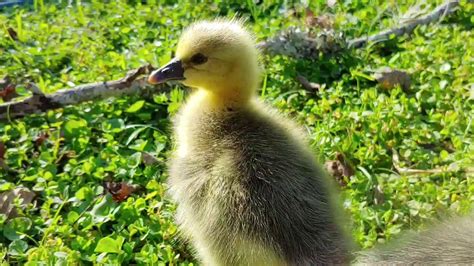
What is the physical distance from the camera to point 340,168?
223 centimetres

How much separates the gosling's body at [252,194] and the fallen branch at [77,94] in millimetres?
746

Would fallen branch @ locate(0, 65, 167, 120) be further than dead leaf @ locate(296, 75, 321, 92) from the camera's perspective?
No

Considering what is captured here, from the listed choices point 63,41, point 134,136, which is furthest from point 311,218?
point 63,41

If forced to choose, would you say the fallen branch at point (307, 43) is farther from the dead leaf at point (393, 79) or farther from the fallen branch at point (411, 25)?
the dead leaf at point (393, 79)

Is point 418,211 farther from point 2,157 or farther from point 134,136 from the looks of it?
point 2,157

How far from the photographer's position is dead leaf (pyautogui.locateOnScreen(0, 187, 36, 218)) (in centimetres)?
210

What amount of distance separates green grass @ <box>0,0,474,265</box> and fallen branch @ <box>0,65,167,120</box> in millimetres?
50

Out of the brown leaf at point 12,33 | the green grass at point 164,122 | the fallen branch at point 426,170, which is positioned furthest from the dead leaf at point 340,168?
the brown leaf at point 12,33

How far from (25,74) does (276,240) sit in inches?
63.2

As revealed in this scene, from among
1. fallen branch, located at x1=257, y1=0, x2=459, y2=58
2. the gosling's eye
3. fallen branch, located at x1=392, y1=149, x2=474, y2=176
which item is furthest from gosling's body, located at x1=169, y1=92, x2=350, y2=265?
fallen branch, located at x1=257, y1=0, x2=459, y2=58

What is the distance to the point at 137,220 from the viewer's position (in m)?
2.05

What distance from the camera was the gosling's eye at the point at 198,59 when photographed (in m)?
1.96

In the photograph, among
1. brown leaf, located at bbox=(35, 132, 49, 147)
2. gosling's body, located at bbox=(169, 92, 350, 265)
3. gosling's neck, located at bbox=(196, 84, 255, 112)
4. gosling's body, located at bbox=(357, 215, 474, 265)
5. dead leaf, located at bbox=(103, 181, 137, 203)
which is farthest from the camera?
brown leaf, located at bbox=(35, 132, 49, 147)

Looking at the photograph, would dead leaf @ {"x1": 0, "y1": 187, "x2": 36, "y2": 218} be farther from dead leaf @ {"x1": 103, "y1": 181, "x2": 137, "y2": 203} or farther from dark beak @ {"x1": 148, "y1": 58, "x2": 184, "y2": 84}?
dark beak @ {"x1": 148, "y1": 58, "x2": 184, "y2": 84}
